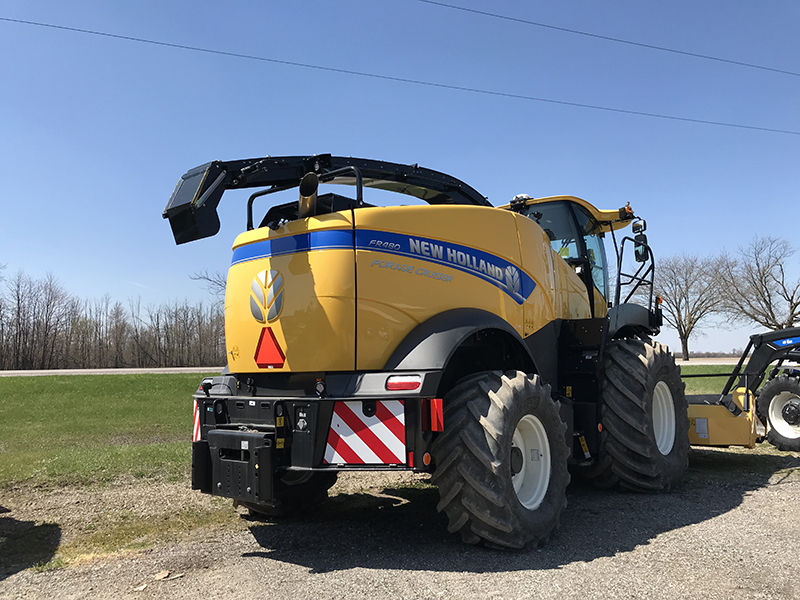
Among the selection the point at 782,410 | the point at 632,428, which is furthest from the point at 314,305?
→ the point at 782,410

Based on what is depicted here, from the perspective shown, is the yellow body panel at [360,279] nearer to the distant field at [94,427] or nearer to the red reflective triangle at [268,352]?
the red reflective triangle at [268,352]

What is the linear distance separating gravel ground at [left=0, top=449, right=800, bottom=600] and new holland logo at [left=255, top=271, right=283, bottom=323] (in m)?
1.80

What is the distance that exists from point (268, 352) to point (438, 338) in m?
1.34

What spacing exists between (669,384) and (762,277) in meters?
40.9

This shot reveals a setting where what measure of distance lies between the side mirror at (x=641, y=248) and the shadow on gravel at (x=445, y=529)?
8.96 ft

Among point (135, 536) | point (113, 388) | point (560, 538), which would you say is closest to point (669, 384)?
point (560, 538)

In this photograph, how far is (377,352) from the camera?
15.0 feet

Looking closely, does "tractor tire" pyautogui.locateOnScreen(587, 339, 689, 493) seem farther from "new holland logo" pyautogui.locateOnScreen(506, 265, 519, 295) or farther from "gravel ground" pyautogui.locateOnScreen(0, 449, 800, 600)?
"new holland logo" pyautogui.locateOnScreen(506, 265, 519, 295)

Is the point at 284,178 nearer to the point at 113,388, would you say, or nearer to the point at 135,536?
the point at 135,536

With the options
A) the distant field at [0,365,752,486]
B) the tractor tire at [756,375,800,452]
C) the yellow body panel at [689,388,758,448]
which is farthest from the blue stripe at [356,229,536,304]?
the tractor tire at [756,375,800,452]

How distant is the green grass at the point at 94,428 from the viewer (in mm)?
7594

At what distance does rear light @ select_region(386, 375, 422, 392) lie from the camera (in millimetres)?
4258

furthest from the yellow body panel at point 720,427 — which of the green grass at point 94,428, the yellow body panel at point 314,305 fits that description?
the green grass at point 94,428

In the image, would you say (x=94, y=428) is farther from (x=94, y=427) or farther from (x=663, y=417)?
(x=663, y=417)
